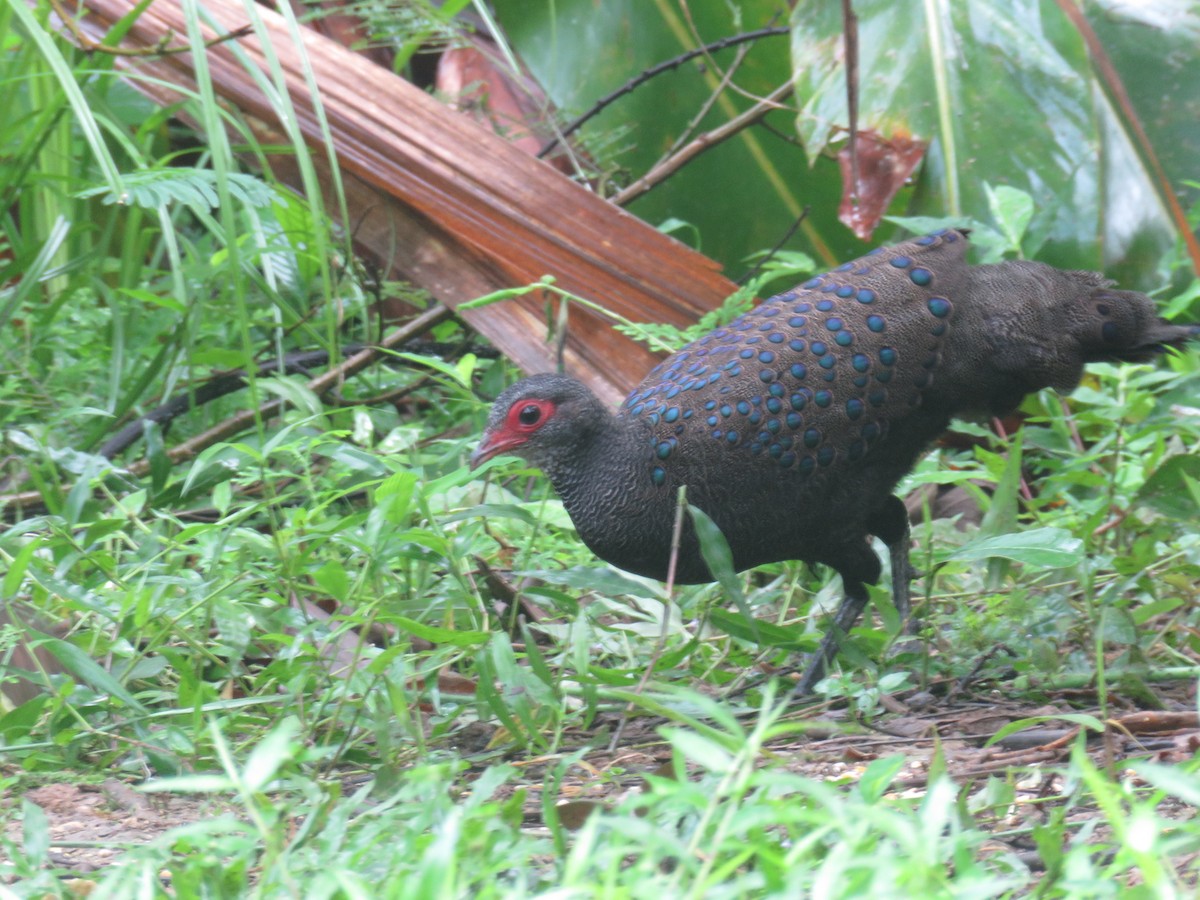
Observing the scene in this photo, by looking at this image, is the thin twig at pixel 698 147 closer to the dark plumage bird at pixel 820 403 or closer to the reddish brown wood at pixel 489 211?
the reddish brown wood at pixel 489 211

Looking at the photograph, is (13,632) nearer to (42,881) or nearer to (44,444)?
(42,881)

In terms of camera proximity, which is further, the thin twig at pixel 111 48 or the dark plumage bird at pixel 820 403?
the thin twig at pixel 111 48

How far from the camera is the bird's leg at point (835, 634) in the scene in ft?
10.4

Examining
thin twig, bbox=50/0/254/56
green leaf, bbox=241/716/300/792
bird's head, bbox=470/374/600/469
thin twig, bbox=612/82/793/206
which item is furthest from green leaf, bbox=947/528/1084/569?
thin twig, bbox=612/82/793/206

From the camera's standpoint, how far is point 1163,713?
265cm

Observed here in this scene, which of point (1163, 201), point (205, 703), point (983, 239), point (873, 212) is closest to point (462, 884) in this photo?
point (205, 703)

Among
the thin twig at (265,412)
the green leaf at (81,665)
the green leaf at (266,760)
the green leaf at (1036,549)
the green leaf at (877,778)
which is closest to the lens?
the green leaf at (266,760)

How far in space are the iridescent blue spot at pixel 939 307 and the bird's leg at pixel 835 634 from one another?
654 mm

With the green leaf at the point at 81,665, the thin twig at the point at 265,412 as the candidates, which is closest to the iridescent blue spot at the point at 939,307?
the thin twig at the point at 265,412

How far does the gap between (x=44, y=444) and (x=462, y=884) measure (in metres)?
2.77

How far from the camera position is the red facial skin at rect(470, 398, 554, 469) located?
121 inches

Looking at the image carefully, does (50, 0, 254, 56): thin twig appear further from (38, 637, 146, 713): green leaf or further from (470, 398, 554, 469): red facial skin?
(38, 637, 146, 713): green leaf

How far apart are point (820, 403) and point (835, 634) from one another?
0.52 meters

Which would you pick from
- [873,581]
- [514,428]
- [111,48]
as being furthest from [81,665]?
[111,48]
